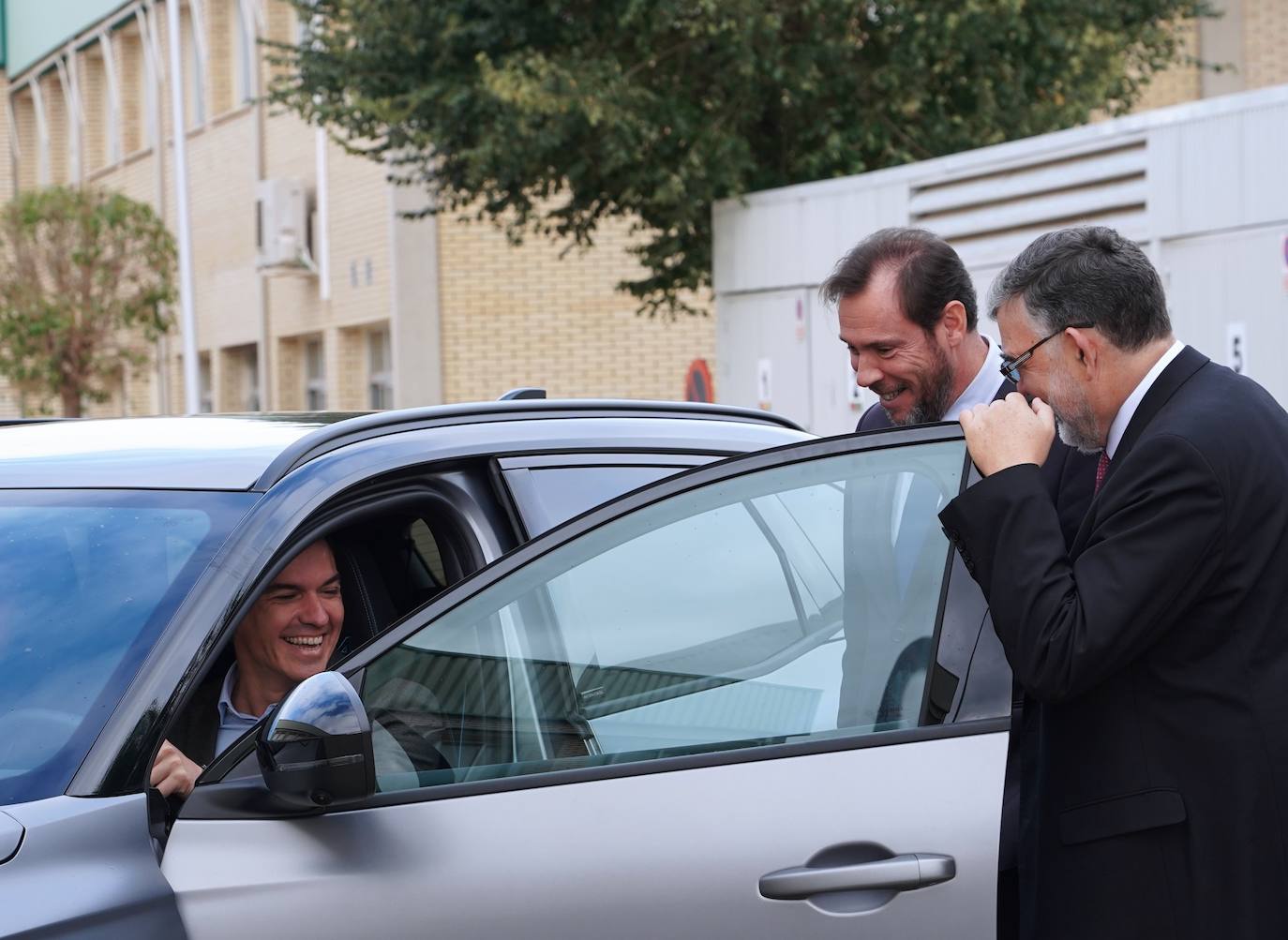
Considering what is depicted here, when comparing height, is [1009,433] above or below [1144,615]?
above

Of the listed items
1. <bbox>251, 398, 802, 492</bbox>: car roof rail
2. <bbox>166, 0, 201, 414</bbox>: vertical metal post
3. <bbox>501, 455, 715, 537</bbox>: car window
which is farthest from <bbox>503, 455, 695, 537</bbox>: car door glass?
<bbox>166, 0, 201, 414</bbox>: vertical metal post

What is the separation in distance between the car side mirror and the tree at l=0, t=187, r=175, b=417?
2240cm

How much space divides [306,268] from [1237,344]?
14984 millimetres

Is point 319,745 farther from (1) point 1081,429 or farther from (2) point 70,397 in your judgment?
(2) point 70,397

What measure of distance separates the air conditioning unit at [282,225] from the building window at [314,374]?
1.70m

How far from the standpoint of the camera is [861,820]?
7.87ft

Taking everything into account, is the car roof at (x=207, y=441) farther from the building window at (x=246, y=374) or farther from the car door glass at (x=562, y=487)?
the building window at (x=246, y=374)

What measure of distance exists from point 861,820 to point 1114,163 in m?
9.11

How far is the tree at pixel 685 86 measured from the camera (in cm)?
1328

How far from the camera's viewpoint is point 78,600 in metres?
2.68

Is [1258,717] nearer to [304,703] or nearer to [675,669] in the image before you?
[675,669]

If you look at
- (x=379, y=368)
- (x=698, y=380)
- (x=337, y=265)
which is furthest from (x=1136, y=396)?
(x=337, y=265)

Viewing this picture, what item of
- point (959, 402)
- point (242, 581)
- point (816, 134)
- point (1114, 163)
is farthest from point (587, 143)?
point (242, 581)

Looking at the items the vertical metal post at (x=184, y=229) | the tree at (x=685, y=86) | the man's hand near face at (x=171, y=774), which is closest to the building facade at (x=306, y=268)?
the vertical metal post at (x=184, y=229)
